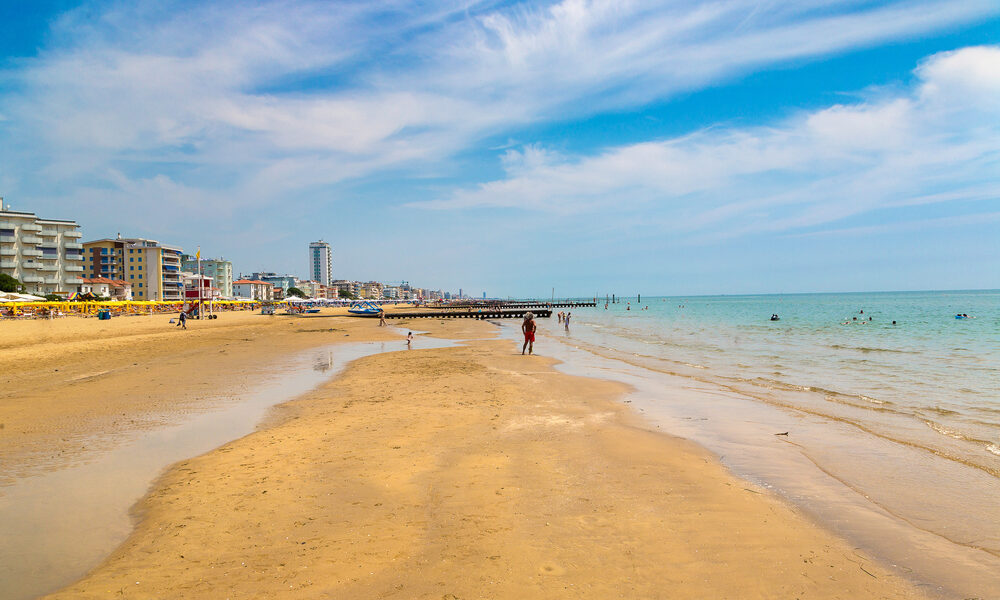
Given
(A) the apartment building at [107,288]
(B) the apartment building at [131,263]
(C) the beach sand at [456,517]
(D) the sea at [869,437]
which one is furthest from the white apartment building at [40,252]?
(D) the sea at [869,437]

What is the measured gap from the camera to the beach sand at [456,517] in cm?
363

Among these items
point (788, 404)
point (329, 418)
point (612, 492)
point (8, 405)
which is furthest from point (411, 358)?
point (612, 492)

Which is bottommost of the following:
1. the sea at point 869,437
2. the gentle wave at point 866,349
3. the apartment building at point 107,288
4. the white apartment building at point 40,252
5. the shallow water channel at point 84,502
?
the gentle wave at point 866,349

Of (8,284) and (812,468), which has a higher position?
(8,284)

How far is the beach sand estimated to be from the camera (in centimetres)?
363

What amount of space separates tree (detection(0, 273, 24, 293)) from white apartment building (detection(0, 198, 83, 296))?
6967mm

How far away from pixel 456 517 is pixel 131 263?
11856 cm

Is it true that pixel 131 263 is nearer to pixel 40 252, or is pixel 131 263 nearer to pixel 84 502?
pixel 40 252

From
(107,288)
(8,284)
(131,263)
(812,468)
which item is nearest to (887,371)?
(812,468)

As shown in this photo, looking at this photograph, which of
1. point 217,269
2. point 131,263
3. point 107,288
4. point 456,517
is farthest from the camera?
point 217,269

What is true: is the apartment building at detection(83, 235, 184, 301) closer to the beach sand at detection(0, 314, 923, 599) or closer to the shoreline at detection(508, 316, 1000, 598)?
the beach sand at detection(0, 314, 923, 599)

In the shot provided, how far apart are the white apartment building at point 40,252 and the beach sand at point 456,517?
80.2 metres

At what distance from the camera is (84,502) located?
5.26 m

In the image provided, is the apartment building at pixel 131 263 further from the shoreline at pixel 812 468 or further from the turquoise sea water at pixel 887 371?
the shoreline at pixel 812 468
